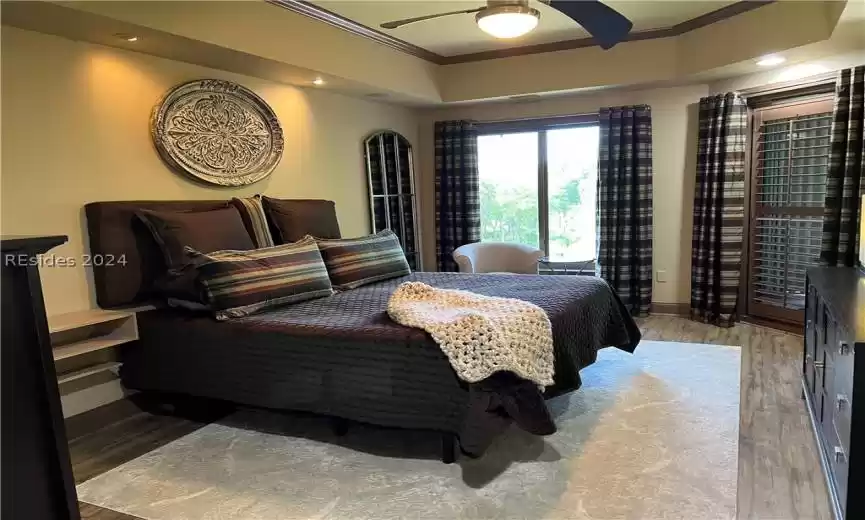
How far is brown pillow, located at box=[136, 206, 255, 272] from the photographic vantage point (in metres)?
3.25

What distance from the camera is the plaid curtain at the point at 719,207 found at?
479 cm

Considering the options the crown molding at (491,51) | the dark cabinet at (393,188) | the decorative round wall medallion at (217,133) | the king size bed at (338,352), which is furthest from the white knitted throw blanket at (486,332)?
the dark cabinet at (393,188)

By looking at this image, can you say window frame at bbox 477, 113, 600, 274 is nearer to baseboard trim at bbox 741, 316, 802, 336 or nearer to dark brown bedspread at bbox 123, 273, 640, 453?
baseboard trim at bbox 741, 316, 802, 336

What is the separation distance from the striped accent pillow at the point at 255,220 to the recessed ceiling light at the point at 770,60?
142 inches

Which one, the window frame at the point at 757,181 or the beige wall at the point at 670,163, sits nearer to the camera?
the window frame at the point at 757,181

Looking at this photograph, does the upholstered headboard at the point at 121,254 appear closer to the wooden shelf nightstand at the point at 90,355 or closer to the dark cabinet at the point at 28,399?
the wooden shelf nightstand at the point at 90,355

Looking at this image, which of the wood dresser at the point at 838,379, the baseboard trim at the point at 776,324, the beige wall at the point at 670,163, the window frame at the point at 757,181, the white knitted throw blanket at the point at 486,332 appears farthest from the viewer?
the beige wall at the point at 670,163

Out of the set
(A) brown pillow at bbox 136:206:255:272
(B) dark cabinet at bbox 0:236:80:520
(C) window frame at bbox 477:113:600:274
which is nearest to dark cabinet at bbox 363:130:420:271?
(C) window frame at bbox 477:113:600:274

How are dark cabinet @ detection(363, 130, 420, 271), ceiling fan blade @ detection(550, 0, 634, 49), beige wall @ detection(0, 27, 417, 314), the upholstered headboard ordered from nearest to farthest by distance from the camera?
ceiling fan blade @ detection(550, 0, 634, 49) → beige wall @ detection(0, 27, 417, 314) → the upholstered headboard → dark cabinet @ detection(363, 130, 420, 271)

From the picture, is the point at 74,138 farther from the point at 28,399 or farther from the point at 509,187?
the point at 509,187

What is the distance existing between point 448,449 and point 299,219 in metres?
2.18

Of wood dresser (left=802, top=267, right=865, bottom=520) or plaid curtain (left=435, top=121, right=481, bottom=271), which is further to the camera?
plaid curtain (left=435, top=121, right=481, bottom=271)

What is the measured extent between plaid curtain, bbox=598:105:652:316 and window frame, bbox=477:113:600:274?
0.73ft

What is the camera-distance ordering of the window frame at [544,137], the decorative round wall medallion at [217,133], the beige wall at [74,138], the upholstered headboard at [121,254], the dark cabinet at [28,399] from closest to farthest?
the dark cabinet at [28,399]
the beige wall at [74,138]
the upholstered headboard at [121,254]
the decorative round wall medallion at [217,133]
the window frame at [544,137]
